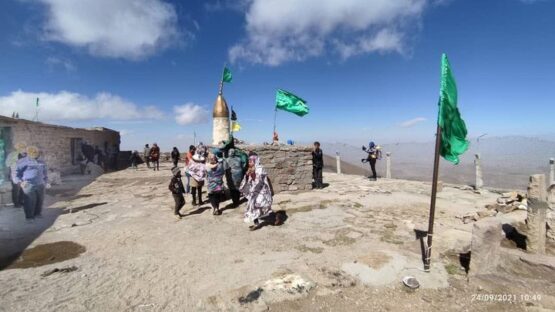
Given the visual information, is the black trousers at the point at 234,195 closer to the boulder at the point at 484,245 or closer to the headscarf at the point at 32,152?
the headscarf at the point at 32,152

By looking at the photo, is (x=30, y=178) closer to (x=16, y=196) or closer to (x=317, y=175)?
(x=16, y=196)

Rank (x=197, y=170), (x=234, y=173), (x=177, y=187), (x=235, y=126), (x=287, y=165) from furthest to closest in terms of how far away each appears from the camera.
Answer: (x=235, y=126)
(x=287, y=165)
(x=234, y=173)
(x=197, y=170)
(x=177, y=187)

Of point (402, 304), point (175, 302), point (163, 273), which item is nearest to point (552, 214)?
point (402, 304)

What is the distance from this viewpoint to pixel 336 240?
5855 mm

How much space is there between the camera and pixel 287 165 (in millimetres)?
10438

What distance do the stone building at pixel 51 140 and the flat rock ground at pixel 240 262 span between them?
797cm

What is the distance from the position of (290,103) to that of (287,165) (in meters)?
2.52

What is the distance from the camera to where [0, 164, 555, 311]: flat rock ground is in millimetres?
3762

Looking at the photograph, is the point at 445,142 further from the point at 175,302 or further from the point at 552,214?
the point at 175,302

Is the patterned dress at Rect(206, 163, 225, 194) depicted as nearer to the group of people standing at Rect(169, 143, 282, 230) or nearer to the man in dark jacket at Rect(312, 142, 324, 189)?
the group of people standing at Rect(169, 143, 282, 230)

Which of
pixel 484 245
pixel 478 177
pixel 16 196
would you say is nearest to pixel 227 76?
pixel 16 196

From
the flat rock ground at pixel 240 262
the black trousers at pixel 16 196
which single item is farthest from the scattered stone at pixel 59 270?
the black trousers at pixel 16 196

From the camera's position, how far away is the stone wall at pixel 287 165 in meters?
10.1

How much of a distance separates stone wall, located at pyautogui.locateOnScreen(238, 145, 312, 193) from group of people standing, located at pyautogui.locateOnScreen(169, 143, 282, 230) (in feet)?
3.26
